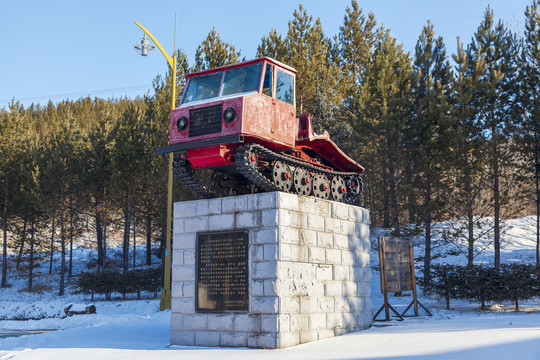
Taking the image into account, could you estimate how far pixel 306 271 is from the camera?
32.1 feet

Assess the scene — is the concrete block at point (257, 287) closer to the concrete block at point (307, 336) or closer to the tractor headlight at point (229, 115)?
the concrete block at point (307, 336)

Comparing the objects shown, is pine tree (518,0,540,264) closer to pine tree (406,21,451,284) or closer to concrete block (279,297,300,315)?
pine tree (406,21,451,284)

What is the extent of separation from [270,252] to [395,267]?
4.66m

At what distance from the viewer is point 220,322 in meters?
9.51

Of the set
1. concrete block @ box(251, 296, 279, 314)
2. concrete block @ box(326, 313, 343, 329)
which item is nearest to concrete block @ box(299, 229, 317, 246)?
concrete block @ box(251, 296, 279, 314)

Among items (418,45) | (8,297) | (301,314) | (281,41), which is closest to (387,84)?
(418,45)

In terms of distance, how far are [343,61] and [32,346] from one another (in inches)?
1214

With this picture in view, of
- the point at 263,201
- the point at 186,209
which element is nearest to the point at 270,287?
the point at 263,201

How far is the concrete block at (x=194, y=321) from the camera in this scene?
9737 mm

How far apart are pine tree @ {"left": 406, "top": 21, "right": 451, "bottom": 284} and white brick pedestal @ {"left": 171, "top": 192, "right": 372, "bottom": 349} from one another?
11.0 metres

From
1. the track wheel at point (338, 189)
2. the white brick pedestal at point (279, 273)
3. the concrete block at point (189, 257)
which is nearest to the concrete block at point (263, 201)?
the white brick pedestal at point (279, 273)

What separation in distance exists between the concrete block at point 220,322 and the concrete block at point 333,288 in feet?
6.51

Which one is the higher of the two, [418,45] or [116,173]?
[418,45]

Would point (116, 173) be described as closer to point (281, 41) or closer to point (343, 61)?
point (281, 41)
